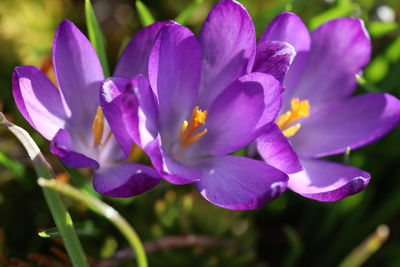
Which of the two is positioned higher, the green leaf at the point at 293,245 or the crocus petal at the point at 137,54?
the crocus petal at the point at 137,54

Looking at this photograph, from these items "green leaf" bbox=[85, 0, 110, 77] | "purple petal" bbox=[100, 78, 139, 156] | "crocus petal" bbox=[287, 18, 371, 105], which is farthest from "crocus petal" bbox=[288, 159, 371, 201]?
"green leaf" bbox=[85, 0, 110, 77]

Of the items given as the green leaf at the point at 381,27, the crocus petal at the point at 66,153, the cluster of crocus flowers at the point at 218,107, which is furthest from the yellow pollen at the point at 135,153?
the green leaf at the point at 381,27

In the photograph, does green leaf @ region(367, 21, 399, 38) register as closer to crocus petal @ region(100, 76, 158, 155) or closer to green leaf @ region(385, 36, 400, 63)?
green leaf @ region(385, 36, 400, 63)

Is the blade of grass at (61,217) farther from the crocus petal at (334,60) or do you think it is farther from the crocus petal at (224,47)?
the crocus petal at (334,60)

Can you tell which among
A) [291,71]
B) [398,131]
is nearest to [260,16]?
[291,71]

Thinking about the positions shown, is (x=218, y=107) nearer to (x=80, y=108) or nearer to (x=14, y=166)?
(x=80, y=108)
